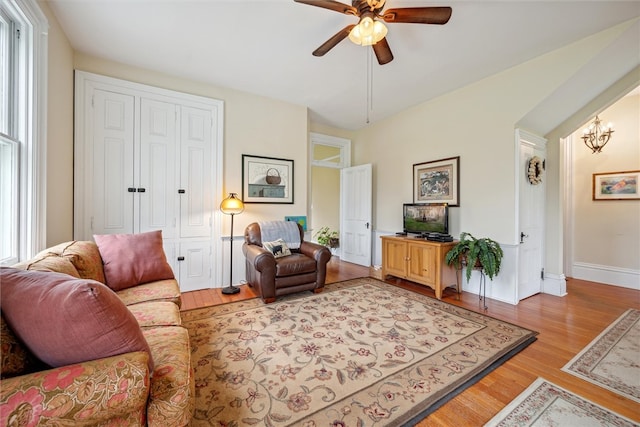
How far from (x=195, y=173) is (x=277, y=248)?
156 cm

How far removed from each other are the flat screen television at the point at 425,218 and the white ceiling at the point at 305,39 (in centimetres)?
171

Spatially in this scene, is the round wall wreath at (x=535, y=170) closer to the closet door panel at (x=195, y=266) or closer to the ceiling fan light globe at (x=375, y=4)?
the ceiling fan light globe at (x=375, y=4)

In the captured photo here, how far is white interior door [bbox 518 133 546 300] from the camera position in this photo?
320 cm

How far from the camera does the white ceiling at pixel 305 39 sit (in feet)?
7.21

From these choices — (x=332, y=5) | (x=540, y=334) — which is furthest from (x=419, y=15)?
(x=540, y=334)

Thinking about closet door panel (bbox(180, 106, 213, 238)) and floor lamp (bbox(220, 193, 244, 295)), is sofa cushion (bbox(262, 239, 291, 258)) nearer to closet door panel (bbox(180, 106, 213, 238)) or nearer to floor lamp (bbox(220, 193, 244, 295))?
floor lamp (bbox(220, 193, 244, 295))

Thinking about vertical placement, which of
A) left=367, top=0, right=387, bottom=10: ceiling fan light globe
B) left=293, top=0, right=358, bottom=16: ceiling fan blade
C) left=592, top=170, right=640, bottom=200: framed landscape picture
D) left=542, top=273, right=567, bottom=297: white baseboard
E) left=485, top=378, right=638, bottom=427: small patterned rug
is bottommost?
left=485, top=378, right=638, bottom=427: small patterned rug

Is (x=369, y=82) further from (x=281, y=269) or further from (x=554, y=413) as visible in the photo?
(x=554, y=413)

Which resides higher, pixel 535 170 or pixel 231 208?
pixel 535 170

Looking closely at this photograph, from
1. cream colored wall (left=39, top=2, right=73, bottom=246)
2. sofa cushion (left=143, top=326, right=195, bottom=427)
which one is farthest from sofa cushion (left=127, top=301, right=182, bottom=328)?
cream colored wall (left=39, top=2, right=73, bottom=246)

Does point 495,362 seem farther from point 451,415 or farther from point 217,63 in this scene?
point 217,63

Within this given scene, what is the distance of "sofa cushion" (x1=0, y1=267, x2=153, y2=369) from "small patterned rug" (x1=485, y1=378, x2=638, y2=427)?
1.88 m

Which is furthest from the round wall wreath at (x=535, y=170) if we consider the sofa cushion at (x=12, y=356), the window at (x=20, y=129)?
the window at (x=20, y=129)

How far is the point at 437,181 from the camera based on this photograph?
12.7 ft
